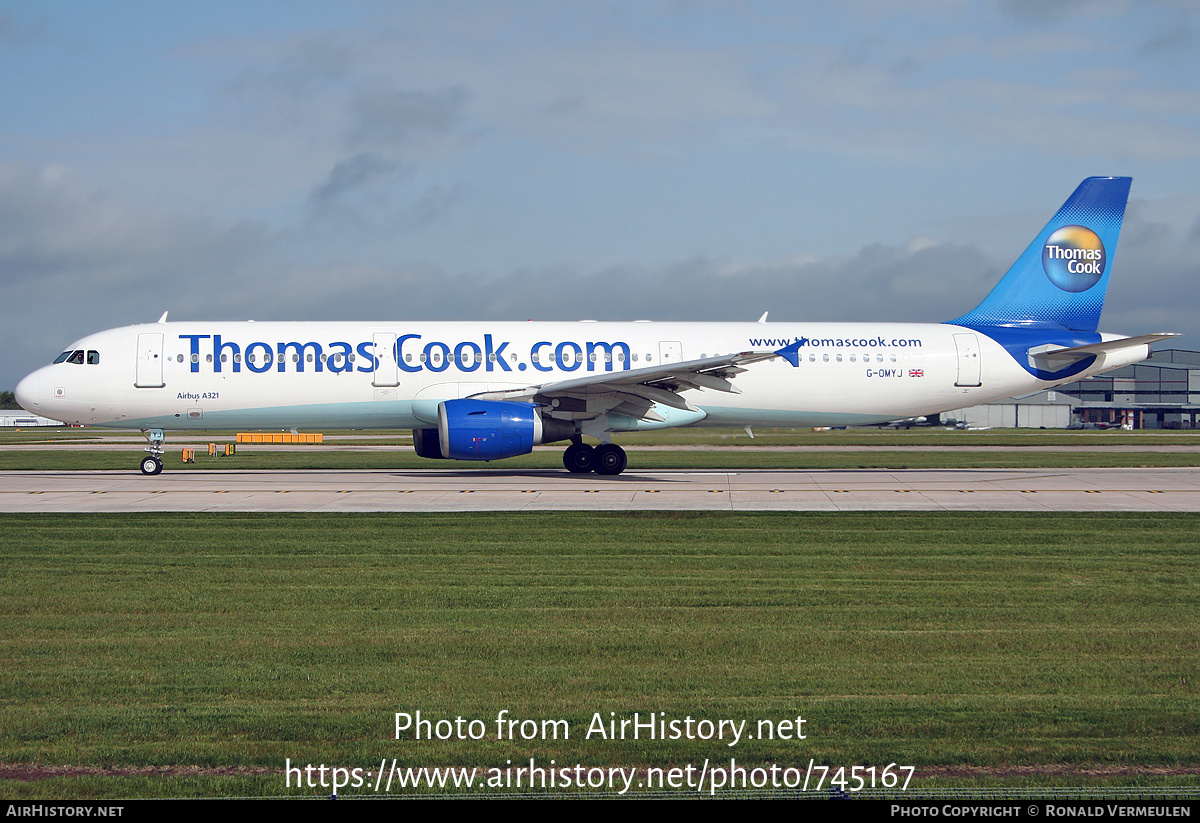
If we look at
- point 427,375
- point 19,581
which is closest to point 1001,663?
point 19,581

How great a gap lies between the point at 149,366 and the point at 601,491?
1253 centimetres

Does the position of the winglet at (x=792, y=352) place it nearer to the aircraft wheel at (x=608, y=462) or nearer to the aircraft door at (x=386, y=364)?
the aircraft wheel at (x=608, y=462)

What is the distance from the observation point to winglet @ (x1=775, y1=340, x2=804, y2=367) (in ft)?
91.1

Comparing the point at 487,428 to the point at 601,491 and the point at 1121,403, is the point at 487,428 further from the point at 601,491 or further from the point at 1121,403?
the point at 1121,403

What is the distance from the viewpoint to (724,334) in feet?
92.6

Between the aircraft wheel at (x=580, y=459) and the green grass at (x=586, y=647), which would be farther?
the aircraft wheel at (x=580, y=459)

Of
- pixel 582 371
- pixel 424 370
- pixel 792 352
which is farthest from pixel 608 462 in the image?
pixel 792 352

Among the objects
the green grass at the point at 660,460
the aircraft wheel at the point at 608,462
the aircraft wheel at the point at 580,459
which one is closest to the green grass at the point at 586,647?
the aircraft wheel at the point at 608,462

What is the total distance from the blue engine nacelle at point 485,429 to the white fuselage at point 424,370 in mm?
1932

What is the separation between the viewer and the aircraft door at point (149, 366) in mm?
25750

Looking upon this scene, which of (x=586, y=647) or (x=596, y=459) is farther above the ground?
A: (x=596, y=459)

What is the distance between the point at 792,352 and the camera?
91.4 ft

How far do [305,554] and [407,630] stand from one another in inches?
185

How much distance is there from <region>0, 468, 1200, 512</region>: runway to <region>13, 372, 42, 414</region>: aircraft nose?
1.92 m
